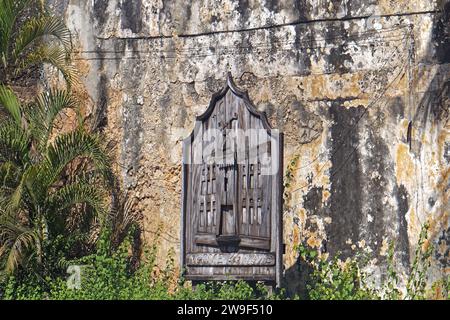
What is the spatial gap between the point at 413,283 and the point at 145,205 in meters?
3.45

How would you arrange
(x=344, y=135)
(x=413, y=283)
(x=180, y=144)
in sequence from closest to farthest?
(x=413, y=283), (x=344, y=135), (x=180, y=144)

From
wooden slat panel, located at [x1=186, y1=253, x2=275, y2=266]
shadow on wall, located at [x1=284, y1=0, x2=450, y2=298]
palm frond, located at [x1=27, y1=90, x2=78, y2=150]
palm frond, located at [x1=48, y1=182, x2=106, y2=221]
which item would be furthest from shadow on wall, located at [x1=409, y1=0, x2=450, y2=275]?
palm frond, located at [x1=27, y1=90, x2=78, y2=150]

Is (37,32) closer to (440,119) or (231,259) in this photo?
(231,259)

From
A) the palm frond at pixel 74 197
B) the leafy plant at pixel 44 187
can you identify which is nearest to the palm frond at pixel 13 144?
the leafy plant at pixel 44 187

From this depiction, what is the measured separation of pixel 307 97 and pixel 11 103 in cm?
311

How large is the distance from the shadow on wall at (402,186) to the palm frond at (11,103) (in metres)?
3.27

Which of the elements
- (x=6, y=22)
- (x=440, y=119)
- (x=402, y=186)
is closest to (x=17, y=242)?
(x=6, y=22)


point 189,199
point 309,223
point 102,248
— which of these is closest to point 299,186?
point 309,223

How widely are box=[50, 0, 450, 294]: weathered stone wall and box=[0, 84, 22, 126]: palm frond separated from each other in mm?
952

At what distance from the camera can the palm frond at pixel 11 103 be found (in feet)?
44.4

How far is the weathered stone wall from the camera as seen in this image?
12211 mm

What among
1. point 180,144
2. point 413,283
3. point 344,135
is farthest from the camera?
point 180,144

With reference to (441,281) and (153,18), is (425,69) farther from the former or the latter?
(153,18)

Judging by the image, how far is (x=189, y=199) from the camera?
40.6 ft
